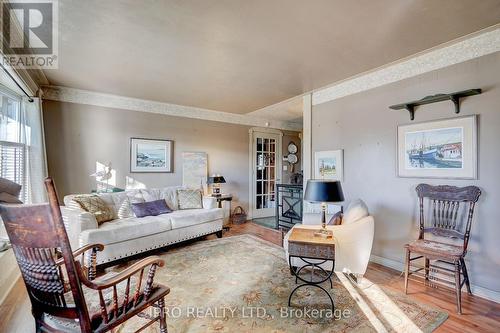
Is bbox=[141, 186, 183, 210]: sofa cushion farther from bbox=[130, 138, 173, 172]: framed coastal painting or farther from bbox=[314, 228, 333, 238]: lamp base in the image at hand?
bbox=[314, 228, 333, 238]: lamp base

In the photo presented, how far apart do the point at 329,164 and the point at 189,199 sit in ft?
8.29

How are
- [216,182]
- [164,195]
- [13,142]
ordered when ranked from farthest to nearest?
[216,182], [164,195], [13,142]

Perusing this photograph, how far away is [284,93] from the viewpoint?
4379 millimetres

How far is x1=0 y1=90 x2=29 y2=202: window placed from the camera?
285cm

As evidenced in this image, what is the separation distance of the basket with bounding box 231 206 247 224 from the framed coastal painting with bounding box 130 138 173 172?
71.0 inches

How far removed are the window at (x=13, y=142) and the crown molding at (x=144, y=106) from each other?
0.90 m

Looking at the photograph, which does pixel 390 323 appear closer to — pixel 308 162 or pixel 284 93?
pixel 308 162

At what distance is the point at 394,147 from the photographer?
324 centimetres

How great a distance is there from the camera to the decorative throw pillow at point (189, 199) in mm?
4477

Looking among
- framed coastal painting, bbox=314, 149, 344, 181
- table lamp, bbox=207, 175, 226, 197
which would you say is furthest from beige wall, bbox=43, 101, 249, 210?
framed coastal painting, bbox=314, 149, 344, 181

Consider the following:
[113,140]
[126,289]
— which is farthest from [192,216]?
[126,289]

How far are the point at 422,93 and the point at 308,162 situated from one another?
6.41 ft

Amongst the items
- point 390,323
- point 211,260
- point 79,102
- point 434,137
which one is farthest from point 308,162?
point 79,102

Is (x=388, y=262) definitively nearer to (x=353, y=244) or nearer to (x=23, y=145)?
(x=353, y=244)
